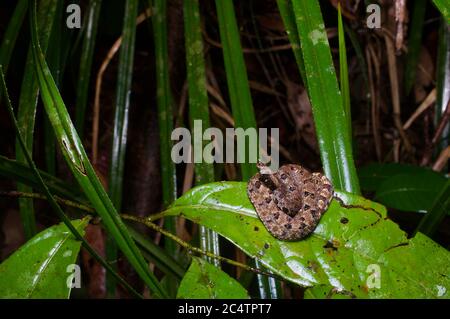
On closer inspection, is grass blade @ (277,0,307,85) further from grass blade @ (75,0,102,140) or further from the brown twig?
grass blade @ (75,0,102,140)

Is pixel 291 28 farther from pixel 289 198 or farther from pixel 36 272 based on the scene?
pixel 36 272

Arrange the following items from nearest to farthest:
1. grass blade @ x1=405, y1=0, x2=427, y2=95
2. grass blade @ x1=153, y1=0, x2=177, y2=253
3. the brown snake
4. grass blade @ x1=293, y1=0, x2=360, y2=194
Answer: the brown snake → grass blade @ x1=293, y1=0, x2=360, y2=194 → grass blade @ x1=153, y1=0, x2=177, y2=253 → grass blade @ x1=405, y1=0, x2=427, y2=95

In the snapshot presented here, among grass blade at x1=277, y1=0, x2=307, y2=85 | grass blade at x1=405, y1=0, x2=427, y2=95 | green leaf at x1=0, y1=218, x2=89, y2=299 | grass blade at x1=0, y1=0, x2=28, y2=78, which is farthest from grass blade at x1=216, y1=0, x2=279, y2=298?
grass blade at x1=405, y1=0, x2=427, y2=95

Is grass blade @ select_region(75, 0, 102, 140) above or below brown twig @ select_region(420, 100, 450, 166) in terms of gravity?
above

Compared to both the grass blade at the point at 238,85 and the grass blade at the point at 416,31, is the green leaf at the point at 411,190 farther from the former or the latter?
the grass blade at the point at 416,31

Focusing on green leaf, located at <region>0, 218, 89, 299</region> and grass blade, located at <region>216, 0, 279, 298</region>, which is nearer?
green leaf, located at <region>0, 218, 89, 299</region>
